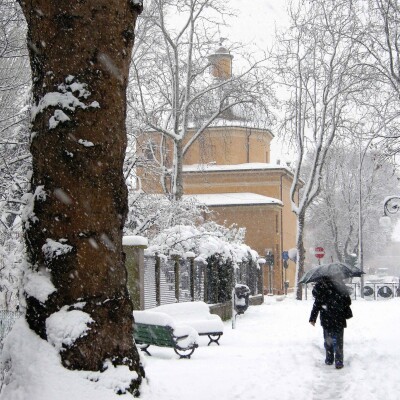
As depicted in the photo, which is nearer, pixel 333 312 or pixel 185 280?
pixel 333 312

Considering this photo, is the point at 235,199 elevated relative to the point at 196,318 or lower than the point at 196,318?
elevated

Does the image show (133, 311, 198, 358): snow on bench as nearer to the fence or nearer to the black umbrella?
the black umbrella

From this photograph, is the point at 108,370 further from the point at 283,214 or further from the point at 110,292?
the point at 283,214

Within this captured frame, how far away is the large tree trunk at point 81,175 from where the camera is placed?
19.3 feet

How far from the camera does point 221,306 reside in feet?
73.8

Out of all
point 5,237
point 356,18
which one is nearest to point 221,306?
point 5,237

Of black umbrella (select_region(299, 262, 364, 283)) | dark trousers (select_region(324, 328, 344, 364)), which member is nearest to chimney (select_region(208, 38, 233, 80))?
black umbrella (select_region(299, 262, 364, 283))

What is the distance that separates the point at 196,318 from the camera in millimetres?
15578

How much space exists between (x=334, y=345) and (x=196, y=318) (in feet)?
14.0

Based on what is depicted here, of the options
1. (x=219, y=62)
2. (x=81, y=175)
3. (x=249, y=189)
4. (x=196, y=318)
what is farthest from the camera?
(x=249, y=189)

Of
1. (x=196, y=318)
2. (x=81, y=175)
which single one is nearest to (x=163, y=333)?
(x=196, y=318)

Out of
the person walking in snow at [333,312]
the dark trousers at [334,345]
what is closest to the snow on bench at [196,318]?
the person walking in snow at [333,312]

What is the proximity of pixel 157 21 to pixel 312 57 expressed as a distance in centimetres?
939

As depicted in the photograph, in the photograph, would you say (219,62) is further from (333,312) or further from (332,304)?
(333,312)
